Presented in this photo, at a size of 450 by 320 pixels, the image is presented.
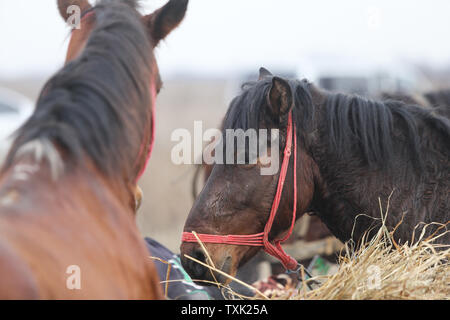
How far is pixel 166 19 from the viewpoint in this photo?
2033mm

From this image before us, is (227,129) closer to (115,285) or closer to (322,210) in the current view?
(322,210)

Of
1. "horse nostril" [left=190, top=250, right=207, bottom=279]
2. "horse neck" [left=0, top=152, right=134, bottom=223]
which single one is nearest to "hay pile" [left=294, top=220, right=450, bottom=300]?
"horse nostril" [left=190, top=250, right=207, bottom=279]

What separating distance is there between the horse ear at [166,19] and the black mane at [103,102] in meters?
0.11

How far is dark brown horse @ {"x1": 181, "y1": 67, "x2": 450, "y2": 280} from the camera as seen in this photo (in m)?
2.59

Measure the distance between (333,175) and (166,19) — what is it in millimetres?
1272

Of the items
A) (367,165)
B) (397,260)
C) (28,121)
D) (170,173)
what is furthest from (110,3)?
(170,173)

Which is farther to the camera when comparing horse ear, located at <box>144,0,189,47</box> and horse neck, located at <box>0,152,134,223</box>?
horse ear, located at <box>144,0,189,47</box>

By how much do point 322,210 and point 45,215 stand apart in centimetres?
176

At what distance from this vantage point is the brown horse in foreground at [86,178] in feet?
4.33

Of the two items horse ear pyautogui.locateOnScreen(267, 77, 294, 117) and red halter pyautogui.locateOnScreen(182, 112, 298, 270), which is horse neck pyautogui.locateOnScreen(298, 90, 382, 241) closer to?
red halter pyautogui.locateOnScreen(182, 112, 298, 270)

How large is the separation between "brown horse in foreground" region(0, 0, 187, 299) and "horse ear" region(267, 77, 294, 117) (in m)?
0.82

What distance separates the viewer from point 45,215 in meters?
1.39
